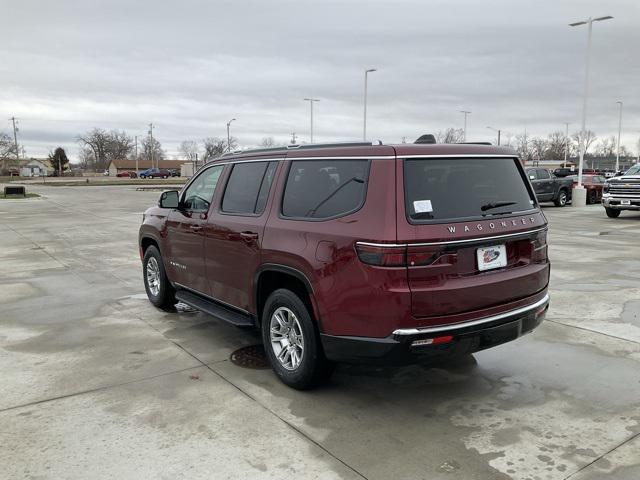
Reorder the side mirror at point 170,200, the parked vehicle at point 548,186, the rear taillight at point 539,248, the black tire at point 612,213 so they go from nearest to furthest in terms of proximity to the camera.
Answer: the rear taillight at point 539,248
the side mirror at point 170,200
the black tire at point 612,213
the parked vehicle at point 548,186

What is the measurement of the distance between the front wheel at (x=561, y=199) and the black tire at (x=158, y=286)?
23.4m

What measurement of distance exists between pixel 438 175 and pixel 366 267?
854 mm

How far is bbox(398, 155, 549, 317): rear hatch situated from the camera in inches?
136

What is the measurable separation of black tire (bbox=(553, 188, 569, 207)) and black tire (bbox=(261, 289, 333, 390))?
24526mm

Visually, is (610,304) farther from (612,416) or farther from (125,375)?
(125,375)

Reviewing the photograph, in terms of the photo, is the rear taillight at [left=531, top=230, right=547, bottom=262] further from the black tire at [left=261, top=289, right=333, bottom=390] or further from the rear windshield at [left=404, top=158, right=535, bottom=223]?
the black tire at [left=261, top=289, right=333, bottom=390]

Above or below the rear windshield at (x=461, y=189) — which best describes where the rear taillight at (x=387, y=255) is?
below

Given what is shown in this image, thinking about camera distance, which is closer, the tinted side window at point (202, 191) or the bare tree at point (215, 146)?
the tinted side window at point (202, 191)

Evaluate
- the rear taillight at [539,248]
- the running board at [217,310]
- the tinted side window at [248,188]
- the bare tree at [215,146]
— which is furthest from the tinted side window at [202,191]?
the bare tree at [215,146]

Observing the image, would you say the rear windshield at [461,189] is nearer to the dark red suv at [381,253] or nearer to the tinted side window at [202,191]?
the dark red suv at [381,253]

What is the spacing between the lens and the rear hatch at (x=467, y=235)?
11.4ft

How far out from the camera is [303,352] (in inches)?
161

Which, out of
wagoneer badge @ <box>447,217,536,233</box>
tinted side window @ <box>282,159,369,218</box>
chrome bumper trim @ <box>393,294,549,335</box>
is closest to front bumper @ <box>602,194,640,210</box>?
wagoneer badge @ <box>447,217,536,233</box>

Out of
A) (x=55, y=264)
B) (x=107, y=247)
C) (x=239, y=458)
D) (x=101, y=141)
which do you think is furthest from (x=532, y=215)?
(x=101, y=141)
